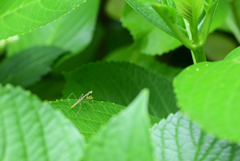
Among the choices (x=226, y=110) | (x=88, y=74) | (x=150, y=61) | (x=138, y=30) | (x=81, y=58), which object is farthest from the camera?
(x=81, y=58)

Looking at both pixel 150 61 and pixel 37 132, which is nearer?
pixel 37 132

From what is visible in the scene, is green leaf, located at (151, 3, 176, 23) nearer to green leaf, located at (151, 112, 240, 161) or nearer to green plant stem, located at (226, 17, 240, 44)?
green leaf, located at (151, 112, 240, 161)

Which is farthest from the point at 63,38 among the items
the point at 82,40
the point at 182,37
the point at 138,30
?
the point at 182,37

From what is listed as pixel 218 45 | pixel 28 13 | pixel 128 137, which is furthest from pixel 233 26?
pixel 128 137

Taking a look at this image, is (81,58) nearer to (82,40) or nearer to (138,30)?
(82,40)

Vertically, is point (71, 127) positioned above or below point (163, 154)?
above

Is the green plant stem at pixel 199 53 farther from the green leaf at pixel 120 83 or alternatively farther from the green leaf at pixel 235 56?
the green leaf at pixel 120 83

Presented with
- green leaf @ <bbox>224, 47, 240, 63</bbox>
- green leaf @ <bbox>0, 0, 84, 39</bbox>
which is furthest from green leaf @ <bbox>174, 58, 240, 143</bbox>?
green leaf @ <bbox>0, 0, 84, 39</bbox>
